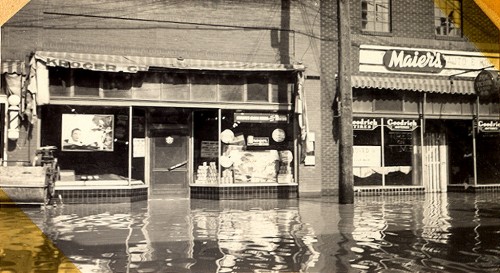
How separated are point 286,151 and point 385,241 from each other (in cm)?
845

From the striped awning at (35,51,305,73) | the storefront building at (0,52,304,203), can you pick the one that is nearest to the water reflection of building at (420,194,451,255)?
the storefront building at (0,52,304,203)

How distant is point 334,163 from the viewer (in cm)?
1712

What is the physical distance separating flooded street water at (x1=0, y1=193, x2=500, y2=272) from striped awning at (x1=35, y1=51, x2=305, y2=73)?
3.72 metres

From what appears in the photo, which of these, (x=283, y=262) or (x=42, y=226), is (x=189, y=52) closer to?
(x=42, y=226)

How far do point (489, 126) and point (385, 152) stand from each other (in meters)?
4.06

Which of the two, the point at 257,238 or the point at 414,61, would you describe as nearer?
the point at 257,238

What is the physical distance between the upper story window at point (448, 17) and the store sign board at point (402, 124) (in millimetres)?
3333

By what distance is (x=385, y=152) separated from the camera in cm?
1781

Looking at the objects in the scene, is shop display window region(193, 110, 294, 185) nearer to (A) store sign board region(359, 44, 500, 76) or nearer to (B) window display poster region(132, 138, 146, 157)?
(B) window display poster region(132, 138, 146, 157)

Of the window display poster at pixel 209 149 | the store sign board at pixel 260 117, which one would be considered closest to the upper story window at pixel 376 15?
the store sign board at pixel 260 117

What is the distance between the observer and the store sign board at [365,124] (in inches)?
686

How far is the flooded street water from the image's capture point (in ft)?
21.2

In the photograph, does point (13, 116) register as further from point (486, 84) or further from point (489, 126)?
point (489, 126)

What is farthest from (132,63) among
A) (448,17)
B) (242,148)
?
(448,17)
